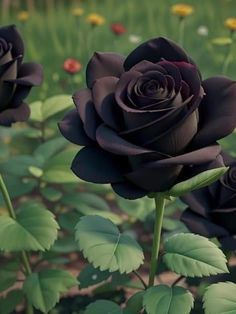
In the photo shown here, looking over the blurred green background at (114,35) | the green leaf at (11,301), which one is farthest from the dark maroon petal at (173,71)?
the blurred green background at (114,35)

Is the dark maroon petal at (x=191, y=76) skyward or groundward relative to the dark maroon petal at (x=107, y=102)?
skyward

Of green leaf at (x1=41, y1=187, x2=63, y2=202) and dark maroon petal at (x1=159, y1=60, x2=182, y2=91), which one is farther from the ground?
dark maroon petal at (x1=159, y1=60, x2=182, y2=91)

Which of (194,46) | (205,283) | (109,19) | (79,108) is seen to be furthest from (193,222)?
(109,19)

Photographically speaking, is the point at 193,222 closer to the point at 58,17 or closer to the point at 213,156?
the point at 213,156

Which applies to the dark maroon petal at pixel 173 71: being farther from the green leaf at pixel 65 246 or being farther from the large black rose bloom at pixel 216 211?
the green leaf at pixel 65 246

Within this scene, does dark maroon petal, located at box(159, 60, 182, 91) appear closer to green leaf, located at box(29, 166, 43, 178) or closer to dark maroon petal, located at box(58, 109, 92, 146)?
dark maroon petal, located at box(58, 109, 92, 146)

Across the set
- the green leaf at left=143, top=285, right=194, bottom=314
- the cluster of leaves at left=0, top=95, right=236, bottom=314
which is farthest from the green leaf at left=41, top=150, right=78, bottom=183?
the green leaf at left=143, top=285, right=194, bottom=314
